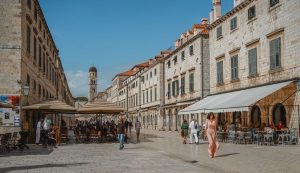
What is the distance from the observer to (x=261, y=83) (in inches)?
979

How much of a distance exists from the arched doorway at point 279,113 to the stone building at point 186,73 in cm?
1283

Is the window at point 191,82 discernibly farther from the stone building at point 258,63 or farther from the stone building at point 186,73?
the stone building at point 258,63

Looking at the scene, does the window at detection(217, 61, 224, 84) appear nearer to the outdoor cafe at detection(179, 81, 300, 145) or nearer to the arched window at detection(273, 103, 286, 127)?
the outdoor cafe at detection(179, 81, 300, 145)

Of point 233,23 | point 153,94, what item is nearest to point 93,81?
point 153,94

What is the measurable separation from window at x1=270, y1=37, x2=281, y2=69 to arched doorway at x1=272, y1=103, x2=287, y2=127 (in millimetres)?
2285

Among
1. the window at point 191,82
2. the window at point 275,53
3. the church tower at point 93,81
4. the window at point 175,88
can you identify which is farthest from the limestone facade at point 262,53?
the church tower at point 93,81

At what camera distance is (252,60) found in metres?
26.1

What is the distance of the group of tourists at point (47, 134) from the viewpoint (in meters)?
22.9

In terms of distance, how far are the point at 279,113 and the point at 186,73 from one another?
1797cm

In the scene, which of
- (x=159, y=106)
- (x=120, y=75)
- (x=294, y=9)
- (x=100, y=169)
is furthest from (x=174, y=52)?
(x=120, y=75)

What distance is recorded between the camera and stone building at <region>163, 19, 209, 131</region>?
121ft

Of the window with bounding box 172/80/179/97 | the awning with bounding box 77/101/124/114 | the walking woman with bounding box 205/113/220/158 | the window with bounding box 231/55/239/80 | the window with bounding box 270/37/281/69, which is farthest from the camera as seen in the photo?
the window with bounding box 172/80/179/97

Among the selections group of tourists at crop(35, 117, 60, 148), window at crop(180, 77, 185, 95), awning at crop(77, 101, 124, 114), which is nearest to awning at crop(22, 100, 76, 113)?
group of tourists at crop(35, 117, 60, 148)

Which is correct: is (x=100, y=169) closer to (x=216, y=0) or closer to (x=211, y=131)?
(x=211, y=131)
